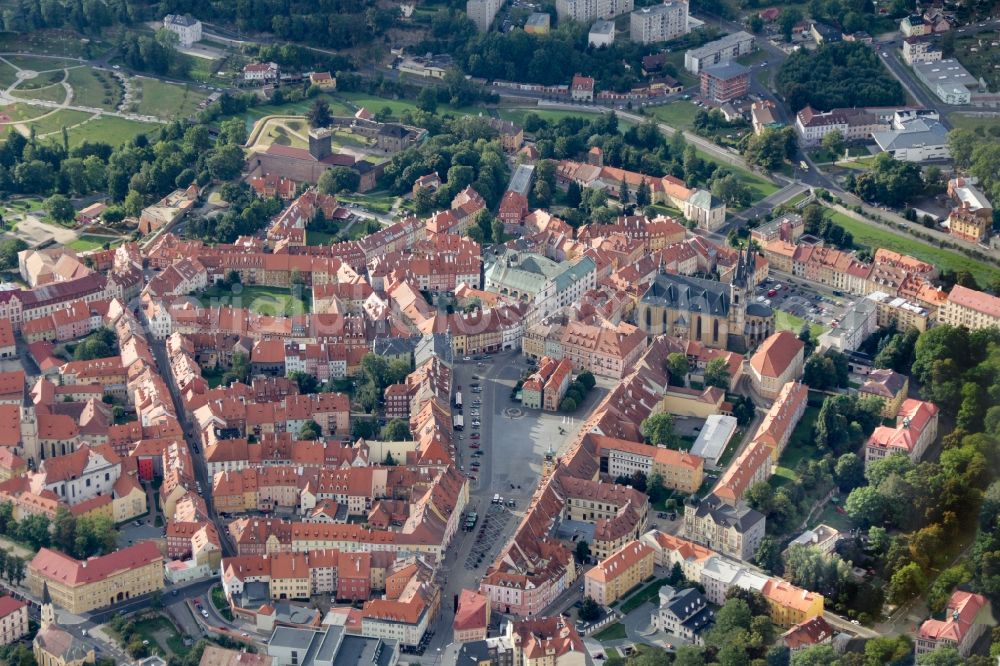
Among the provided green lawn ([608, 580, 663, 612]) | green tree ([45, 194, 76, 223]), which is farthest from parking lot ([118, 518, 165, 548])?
green tree ([45, 194, 76, 223])

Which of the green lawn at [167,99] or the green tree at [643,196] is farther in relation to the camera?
the green lawn at [167,99]

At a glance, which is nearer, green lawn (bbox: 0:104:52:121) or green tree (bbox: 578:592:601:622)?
green tree (bbox: 578:592:601:622)

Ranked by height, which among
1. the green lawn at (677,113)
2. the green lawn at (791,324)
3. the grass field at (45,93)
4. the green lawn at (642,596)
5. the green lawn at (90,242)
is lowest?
the green lawn at (642,596)

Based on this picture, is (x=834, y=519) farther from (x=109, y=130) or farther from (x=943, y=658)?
(x=109, y=130)

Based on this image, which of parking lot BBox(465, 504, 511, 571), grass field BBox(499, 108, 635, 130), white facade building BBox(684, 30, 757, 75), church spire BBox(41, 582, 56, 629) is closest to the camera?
church spire BBox(41, 582, 56, 629)

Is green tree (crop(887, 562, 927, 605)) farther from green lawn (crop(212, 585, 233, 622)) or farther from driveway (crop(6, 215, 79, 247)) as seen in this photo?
driveway (crop(6, 215, 79, 247))

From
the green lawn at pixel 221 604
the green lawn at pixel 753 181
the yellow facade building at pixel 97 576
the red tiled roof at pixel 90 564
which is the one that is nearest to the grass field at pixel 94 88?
the green lawn at pixel 753 181

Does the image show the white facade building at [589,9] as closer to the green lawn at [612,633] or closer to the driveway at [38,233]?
the driveway at [38,233]
